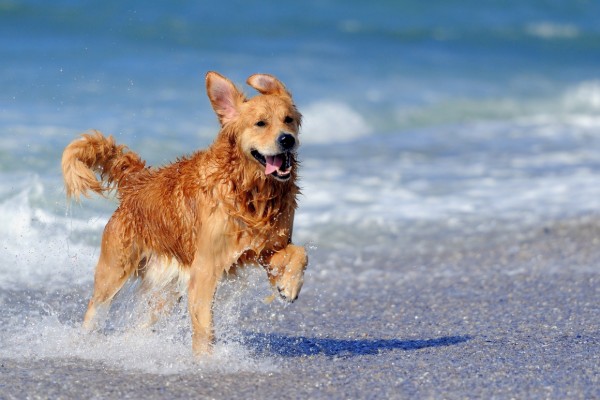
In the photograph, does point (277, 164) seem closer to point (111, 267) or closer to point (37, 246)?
point (111, 267)

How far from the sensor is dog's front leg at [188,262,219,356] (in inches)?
211

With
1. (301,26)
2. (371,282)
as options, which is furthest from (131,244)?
(301,26)

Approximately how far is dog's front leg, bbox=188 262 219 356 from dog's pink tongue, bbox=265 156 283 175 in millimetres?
579

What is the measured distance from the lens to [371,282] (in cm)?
777

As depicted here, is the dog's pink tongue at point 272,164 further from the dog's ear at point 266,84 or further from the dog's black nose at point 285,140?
the dog's ear at point 266,84

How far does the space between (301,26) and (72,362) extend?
18.6 meters

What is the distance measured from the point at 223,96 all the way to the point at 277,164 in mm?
515

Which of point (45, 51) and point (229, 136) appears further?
point (45, 51)

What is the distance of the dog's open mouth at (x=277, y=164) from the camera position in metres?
5.35

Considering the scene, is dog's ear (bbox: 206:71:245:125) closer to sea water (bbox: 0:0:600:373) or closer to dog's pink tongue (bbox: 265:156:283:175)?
dog's pink tongue (bbox: 265:156:283:175)

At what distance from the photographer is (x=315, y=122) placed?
621 inches

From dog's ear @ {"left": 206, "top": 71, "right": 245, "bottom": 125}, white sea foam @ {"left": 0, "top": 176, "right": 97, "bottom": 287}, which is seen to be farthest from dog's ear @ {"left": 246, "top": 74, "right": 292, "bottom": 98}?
white sea foam @ {"left": 0, "top": 176, "right": 97, "bottom": 287}

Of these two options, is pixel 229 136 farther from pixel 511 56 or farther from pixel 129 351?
pixel 511 56

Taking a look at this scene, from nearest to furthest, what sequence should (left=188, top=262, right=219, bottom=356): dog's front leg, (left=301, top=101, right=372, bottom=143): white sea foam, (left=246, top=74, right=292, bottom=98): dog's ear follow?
1. (left=188, top=262, right=219, bottom=356): dog's front leg
2. (left=246, top=74, right=292, bottom=98): dog's ear
3. (left=301, top=101, right=372, bottom=143): white sea foam
